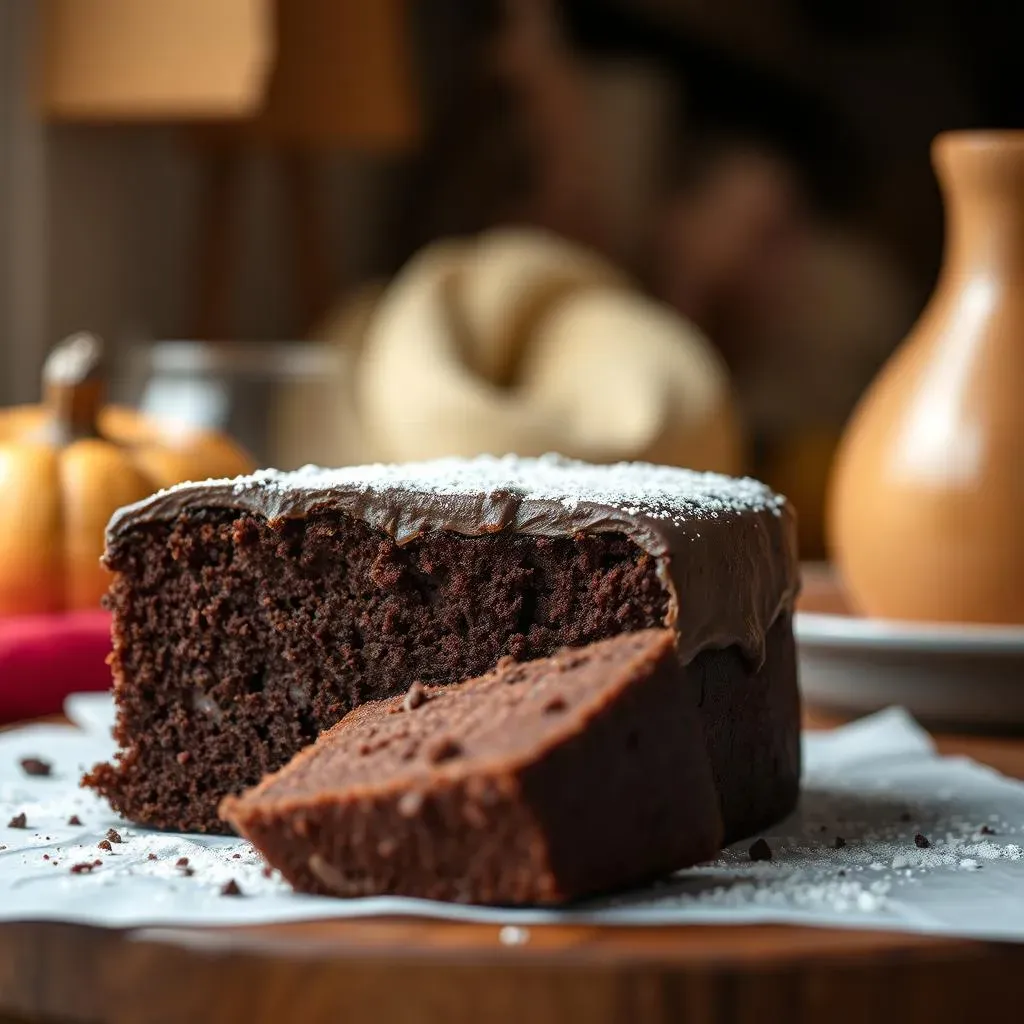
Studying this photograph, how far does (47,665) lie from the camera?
2529mm

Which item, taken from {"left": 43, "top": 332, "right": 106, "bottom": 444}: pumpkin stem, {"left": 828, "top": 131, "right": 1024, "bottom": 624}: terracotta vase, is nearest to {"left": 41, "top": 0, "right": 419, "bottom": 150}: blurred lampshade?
{"left": 43, "top": 332, "right": 106, "bottom": 444}: pumpkin stem

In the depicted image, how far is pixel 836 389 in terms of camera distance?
5.34 m

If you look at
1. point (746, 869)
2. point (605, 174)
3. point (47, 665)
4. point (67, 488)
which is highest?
point (605, 174)

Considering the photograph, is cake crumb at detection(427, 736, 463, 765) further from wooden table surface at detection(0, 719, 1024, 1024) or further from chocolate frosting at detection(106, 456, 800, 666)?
chocolate frosting at detection(106, 456, 800, 666)

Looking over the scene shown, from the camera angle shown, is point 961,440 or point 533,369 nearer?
point 961,440

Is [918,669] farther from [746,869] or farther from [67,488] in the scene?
[67,488]

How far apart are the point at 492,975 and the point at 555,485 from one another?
2.31 feet

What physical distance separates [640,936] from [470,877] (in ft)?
0.56

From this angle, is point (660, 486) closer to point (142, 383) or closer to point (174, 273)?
point (142, 383)

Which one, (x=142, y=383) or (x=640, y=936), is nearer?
(x=640, y=936)

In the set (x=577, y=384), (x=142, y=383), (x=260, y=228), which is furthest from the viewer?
(x=260, y=228)

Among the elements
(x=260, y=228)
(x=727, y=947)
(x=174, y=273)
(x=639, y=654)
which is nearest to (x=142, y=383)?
(x=174, y=273)

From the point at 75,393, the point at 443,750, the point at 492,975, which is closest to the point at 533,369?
the point at 75,393

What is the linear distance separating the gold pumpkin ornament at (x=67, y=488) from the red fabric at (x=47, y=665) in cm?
16
